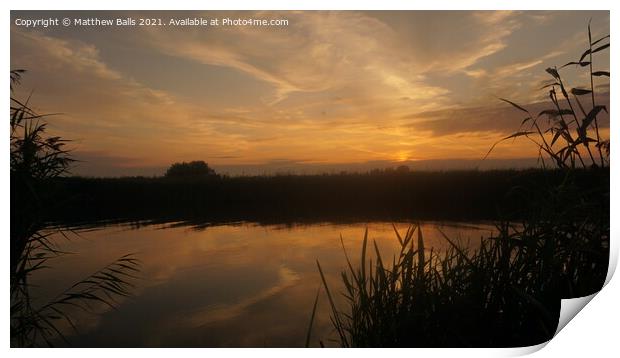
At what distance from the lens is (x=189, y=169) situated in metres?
4.21

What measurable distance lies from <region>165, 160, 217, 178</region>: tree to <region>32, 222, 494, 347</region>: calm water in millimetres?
792

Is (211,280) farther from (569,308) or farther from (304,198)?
(569,308)

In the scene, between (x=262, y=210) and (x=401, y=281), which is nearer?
(x=401, y=281)

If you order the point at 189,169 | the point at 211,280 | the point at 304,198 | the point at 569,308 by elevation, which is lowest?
the point at 211,280

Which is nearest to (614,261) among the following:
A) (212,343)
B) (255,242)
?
(212,343)

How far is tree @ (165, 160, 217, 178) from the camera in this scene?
155 inches

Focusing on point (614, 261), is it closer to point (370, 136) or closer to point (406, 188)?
point (370, 136)

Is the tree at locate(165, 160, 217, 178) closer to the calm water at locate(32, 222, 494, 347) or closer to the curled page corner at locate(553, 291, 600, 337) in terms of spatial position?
the calm water at locate(32, 222, 494, 347)

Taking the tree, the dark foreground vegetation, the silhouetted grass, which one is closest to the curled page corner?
the dark foreground vegetation

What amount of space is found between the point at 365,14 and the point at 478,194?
11.3ft

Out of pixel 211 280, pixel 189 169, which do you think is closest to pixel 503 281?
pixel 211 280

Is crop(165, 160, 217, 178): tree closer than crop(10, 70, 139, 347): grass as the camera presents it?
No

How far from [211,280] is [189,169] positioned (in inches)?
40.8
